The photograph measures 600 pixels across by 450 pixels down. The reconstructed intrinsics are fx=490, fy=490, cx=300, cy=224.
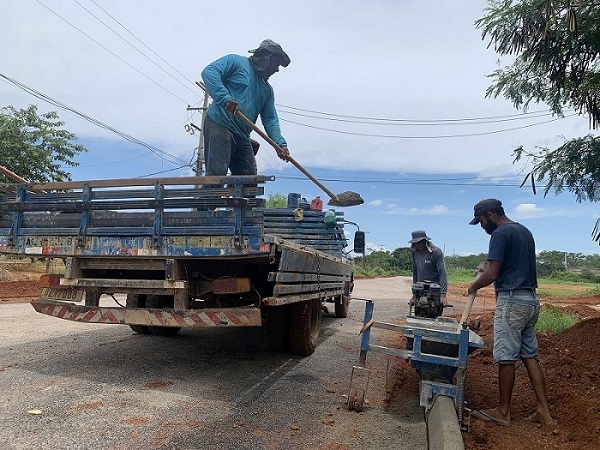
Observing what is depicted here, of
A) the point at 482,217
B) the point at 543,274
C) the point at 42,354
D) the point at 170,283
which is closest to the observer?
the point at 482,217

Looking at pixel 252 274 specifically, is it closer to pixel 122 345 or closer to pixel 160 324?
pixel 160 324

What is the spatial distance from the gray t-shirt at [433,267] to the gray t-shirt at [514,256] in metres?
2.04

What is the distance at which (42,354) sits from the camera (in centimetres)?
575

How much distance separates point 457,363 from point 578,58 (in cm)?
379

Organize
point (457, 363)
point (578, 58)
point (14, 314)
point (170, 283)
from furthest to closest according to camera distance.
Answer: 1. point (14, 314)
2. point (578, 58)
3. point (170, 283)
4. point (457, 363)

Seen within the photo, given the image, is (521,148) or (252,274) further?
(521,148)

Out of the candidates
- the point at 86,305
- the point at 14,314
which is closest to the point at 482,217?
the point at 86,305

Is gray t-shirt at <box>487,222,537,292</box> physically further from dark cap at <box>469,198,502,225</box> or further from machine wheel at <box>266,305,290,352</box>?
machine wheel at <box>266,305,290,352</box>

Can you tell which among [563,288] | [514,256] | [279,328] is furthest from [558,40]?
[563,288]

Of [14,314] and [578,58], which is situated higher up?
[578,58]

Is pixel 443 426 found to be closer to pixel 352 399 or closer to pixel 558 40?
pixel 352 399

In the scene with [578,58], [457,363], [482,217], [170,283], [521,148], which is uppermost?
[578,58]

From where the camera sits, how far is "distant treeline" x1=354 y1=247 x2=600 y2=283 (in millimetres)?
48950

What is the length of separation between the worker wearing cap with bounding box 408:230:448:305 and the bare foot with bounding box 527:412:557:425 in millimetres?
2305
